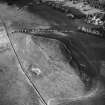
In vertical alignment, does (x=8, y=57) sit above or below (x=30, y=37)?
below

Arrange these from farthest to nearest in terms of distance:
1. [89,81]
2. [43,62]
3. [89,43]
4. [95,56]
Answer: [89,43] < [95,56] < [43,62] < [89,81]

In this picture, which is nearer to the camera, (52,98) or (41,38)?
(52,98)

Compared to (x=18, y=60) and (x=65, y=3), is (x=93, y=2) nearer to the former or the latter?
(x=65, y=3)

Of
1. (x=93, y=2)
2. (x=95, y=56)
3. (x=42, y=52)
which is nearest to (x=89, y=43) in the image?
(x=95, y=56)

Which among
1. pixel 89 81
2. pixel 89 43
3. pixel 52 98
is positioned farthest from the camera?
pixel 89 43

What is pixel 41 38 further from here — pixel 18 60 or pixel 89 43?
pixel 89 43

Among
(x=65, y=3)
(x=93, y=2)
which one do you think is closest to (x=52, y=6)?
(x=65, y=3)
